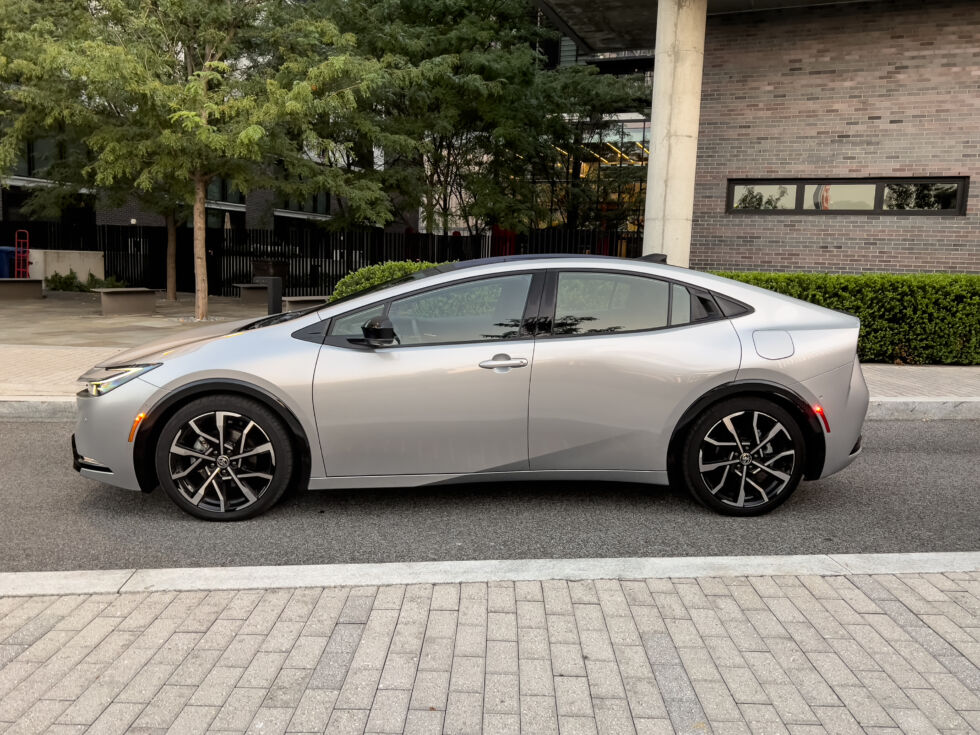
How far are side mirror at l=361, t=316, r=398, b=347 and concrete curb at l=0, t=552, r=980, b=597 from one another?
1.26m

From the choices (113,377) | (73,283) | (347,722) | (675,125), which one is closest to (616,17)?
(675,125)

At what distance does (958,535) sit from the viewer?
4656 millimetres

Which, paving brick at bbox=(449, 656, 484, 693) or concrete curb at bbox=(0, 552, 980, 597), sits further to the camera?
concrete curb at bbox=(0, 552, 980, 597)

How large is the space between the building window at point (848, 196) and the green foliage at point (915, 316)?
378 cm

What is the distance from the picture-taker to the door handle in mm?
4613

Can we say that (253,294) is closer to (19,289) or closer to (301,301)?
(19,289)

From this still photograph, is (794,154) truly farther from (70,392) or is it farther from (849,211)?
(70,392)

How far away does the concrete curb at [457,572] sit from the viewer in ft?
12.3

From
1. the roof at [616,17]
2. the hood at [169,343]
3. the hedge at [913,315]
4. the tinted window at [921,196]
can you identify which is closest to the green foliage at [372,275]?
the hedge at [913,315]

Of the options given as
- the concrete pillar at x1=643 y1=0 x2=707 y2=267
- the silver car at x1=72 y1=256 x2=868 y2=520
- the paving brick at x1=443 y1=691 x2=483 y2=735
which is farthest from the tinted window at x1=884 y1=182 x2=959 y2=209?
the paving brick at x1=443 y1=691 x2=483 y2=735

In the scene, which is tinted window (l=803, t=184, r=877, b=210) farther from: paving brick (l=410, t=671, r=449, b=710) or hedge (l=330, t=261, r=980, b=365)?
paving brick (l=410, t=671, r=449, b=710)

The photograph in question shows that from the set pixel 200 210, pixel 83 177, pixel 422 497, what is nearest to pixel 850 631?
pixel 422 497

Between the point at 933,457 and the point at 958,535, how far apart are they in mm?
2014

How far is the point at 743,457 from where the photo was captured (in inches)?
188
